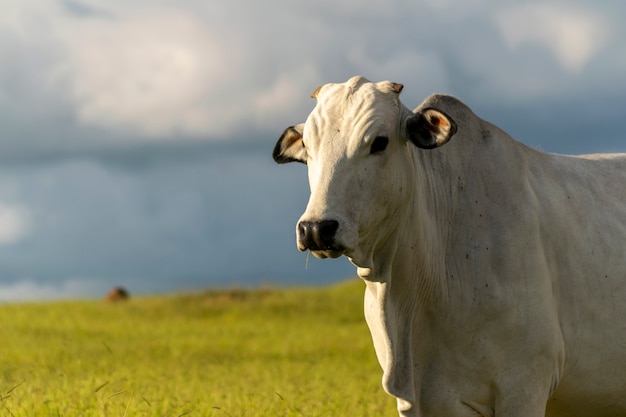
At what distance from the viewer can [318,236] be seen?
16.4 feet

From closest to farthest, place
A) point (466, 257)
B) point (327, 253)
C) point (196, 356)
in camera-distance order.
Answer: point (327, 253) < point (466, 257) < point (196, 356)

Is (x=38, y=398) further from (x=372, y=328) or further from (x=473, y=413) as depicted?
(x=473, y=413)

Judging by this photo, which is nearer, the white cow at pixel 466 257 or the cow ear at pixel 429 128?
the white cow at pixel 466 257

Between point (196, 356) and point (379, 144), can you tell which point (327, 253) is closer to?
point (379, 144)

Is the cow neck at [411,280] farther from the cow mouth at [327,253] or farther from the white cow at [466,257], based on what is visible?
the cow mouth at [327,253]

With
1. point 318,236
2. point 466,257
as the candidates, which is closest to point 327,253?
point 318,236

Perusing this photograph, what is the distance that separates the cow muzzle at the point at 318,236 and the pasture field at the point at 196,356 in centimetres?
286

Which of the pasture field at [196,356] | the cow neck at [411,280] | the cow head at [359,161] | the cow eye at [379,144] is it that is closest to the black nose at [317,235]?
the cow head at [359,161]

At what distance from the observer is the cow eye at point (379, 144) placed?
551 cm

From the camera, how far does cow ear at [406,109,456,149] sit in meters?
5.68

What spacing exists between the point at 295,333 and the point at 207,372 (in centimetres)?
688

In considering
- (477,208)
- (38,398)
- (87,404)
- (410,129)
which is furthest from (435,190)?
(38,398)

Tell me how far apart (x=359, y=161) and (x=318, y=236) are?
0.65m

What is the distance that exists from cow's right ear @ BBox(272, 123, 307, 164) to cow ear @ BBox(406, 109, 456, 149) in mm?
813
